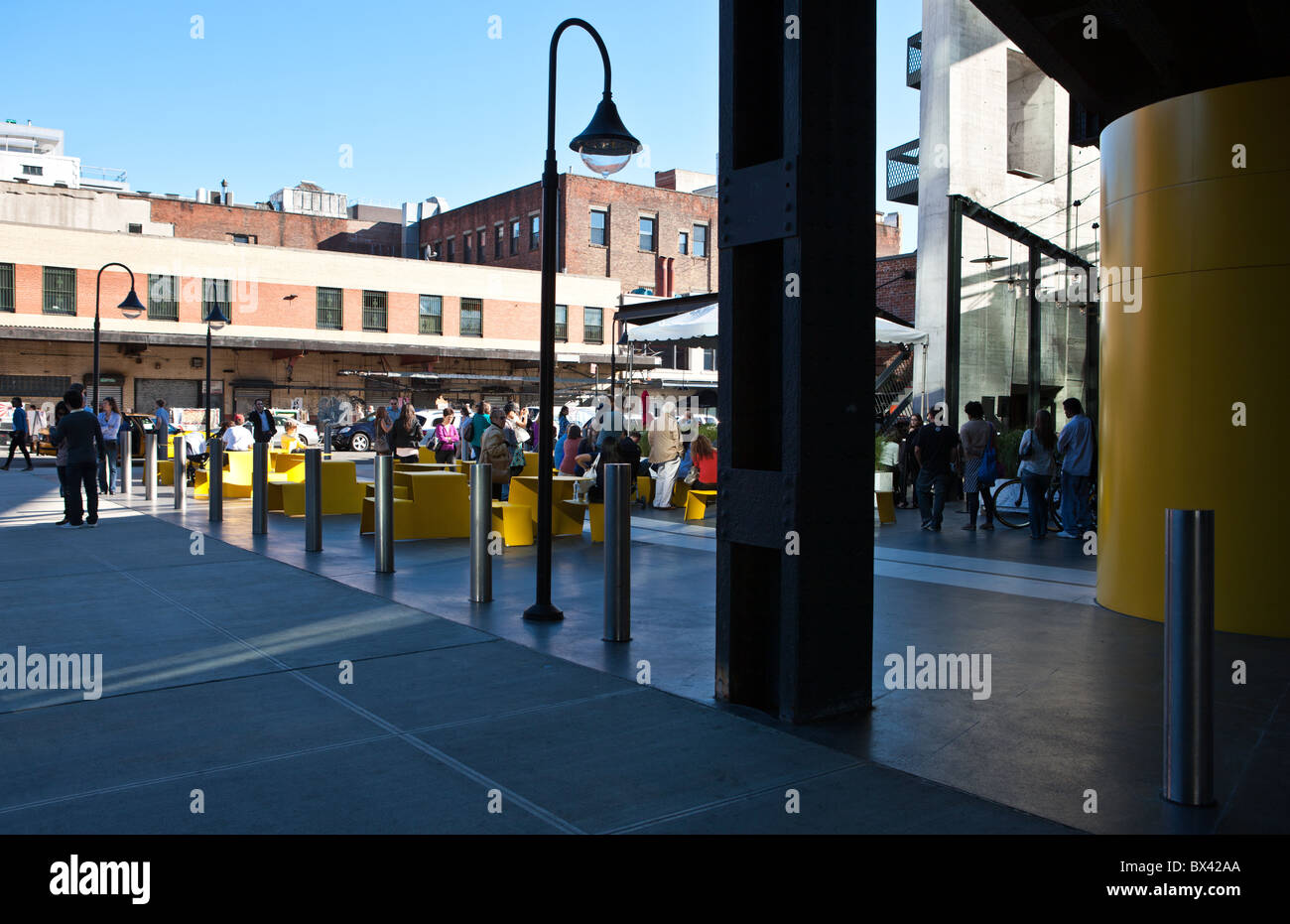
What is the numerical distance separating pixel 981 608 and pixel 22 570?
28.9 ft

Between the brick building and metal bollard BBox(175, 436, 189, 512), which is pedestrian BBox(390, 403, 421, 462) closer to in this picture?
metal bollard BBox(175, 436, 189, 512)

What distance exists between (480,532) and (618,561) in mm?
1747

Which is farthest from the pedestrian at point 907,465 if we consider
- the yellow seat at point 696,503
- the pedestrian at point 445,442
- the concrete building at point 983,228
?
the pedestrian at point 445,442

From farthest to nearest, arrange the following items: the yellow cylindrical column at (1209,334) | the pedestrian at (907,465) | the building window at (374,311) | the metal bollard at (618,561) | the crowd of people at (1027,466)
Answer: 1. the building window at (374,311)
2. the pedestrian at (907,465)
3. the crowd of people at (1027,466)
4. the yellow cylindrical column at (1209,334)
5. the metal bollard at (618,561)

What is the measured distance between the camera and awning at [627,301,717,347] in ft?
56.1

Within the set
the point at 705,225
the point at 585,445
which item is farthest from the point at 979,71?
the point at 705,225

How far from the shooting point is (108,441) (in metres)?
18.9

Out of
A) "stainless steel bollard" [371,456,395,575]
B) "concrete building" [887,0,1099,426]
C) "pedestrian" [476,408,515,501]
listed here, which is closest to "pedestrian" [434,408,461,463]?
"pedestrian" [476,408,515,501]

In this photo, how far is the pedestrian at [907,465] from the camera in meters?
16.6

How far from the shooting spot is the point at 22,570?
992 cm

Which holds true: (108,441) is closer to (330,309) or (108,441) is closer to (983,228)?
(983,228)

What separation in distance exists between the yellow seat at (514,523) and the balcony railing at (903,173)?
683 inches

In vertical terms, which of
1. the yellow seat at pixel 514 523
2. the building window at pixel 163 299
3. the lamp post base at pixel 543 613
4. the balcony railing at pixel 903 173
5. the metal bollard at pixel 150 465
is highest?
the balcony railing at pixel 903 173

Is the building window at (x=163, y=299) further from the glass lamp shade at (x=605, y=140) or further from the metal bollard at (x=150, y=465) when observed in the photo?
the glass lamp shade at (x=605, y=140)
